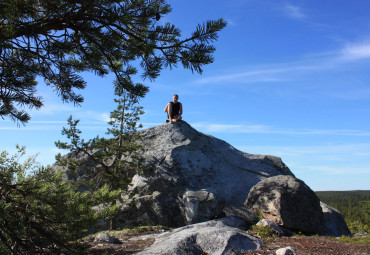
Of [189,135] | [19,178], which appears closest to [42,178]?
[19,178]

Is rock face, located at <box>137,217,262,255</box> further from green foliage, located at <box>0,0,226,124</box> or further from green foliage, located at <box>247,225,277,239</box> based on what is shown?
green foliage, located at <box>0,0,226,124</box>

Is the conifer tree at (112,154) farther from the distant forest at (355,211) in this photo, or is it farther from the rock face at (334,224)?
the distant forest at (355,211)

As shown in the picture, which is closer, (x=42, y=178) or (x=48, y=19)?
(x=48, y=19)

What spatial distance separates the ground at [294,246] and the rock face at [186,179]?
202 cm

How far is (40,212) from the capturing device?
568 cm

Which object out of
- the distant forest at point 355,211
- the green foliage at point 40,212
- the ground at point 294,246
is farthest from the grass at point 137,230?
the distant forest at point 355,211

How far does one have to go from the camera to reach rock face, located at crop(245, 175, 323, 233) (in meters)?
10.0

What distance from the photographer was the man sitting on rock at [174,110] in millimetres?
13859

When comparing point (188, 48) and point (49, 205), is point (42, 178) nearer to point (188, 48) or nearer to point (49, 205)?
point (49, 205)

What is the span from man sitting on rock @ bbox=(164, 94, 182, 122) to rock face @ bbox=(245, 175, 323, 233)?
4887mm

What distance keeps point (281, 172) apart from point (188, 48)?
997 centimetres

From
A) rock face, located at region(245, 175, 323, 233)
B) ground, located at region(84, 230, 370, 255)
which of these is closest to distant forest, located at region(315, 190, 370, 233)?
rock face, located at region(245, 175, 323, 233)

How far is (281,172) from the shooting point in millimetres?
14055

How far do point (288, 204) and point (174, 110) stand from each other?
20.6ft
